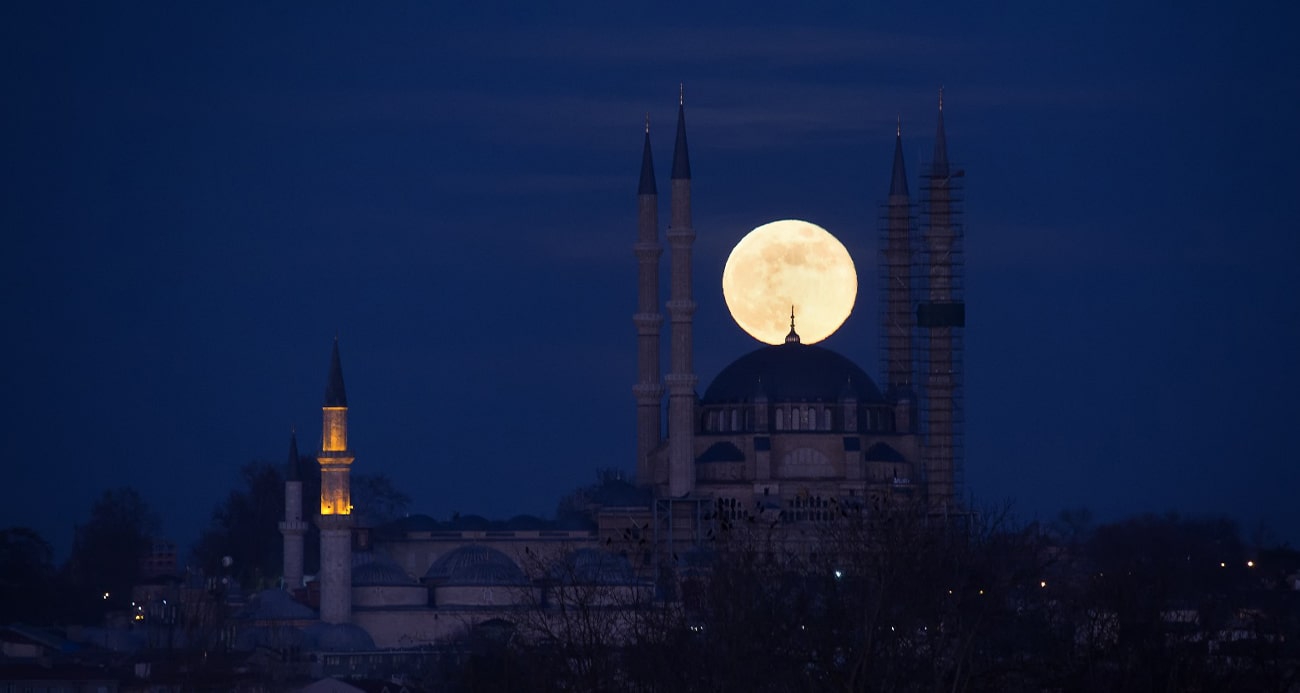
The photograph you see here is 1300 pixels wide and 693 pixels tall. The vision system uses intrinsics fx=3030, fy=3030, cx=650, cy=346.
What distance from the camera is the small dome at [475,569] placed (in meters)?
64.9

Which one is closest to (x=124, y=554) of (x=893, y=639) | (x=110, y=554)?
(x=110, y=554)

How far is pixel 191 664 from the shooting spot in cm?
5391

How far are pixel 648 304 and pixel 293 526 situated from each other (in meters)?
10.2

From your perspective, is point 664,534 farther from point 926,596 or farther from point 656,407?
point 926,596

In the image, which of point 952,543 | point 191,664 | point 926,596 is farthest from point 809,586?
point 191,664

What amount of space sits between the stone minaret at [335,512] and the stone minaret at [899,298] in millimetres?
12457

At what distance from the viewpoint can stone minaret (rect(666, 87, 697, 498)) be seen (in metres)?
65.0

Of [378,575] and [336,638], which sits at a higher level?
[378,575]

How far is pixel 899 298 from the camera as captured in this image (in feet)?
221

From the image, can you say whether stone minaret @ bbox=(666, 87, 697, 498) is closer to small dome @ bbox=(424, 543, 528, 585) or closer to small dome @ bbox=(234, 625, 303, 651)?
small dome @ bbox=(424, 543, 528, 585)

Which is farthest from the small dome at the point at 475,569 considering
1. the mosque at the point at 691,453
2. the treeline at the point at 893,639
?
the treeline at the point at 893,639

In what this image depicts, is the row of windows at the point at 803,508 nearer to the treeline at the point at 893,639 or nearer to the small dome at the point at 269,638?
the small dome at the point at 269,638

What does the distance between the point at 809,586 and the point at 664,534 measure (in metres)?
27.7

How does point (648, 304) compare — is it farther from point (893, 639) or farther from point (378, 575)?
point (893, 639)
